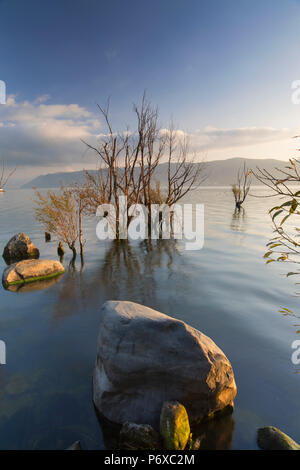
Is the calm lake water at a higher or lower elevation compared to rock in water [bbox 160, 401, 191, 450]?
lower

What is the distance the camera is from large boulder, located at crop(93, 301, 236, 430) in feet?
12.0

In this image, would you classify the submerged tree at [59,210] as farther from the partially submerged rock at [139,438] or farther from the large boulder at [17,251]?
the partially submerged rock at [139,438]

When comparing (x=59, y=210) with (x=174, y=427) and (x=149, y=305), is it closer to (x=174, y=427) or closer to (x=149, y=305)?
(x=149, y=305)

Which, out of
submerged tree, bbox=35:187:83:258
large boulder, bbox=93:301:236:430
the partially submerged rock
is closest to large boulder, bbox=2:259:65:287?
submerged tree, bbox=35:187:83:258

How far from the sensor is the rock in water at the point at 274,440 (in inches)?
126

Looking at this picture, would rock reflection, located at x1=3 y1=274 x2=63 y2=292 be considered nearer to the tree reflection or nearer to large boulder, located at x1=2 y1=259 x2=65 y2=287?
large boulder, located at x1=2 y1=259 x2=65 y2=287

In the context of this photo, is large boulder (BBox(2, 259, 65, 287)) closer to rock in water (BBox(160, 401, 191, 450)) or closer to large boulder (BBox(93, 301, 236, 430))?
large boulder (BBox(93, 301, 236, 430))

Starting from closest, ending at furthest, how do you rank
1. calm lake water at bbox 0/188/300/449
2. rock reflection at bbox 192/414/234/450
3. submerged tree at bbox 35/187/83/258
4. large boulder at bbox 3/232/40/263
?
rock reflection at bbox 192/414/234/450 → calm lake water at bbox 0/188/300/449 → submerged tree at bbox 35/187/83/258 → large boulder at bbox 3/232/40/263

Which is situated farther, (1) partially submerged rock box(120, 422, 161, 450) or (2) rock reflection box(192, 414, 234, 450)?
(2) rock reflection box(192, 414, 234, 450)

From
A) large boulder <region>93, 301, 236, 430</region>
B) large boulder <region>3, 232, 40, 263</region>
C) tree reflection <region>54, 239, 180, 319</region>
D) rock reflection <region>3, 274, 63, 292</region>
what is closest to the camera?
large boulder <region>93, 301, 236, 430</region>

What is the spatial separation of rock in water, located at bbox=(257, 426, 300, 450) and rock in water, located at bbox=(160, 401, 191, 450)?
1.13m
